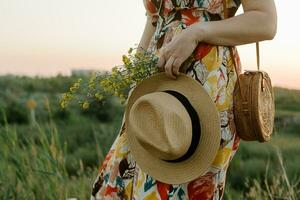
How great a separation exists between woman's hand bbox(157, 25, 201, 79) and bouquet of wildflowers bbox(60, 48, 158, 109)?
81mm

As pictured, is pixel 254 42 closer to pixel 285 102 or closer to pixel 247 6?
pixel 247 6

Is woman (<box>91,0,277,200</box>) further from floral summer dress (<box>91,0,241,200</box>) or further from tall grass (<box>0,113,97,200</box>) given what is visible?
tall grass (<box>0,113,97,200</box>)

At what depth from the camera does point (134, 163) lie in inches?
95.7

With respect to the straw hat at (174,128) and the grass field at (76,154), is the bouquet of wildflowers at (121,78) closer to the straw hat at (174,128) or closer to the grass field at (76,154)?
the straw hat at (174,128)

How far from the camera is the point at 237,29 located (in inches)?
89.6

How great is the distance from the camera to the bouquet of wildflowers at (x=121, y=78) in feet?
7.64

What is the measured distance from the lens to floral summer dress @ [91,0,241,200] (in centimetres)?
230

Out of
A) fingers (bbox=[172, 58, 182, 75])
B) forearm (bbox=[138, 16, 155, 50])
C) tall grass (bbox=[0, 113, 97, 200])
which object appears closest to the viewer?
fingers (bbox=[172, 58, 182, 75])

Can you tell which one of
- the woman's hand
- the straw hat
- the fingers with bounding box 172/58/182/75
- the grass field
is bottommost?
the grass field

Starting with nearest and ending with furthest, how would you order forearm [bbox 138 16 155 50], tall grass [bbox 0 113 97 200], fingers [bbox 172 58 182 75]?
fingers [bbox 172 58 182 75] → forearm [bbox 138 16 155 50] → tall grass [bbox 0 113 97 200]

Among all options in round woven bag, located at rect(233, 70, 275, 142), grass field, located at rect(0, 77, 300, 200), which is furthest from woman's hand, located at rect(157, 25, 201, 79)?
grass field, located at rect(0, 77, 300, 200)

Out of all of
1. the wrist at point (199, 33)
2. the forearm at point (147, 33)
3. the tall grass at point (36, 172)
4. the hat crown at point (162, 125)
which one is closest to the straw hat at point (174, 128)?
the hat crown at point (162, 125)

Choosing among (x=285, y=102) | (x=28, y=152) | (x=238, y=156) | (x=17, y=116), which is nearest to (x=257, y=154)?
Result: (x=238, y=156)

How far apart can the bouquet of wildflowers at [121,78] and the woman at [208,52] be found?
0.15 ft
